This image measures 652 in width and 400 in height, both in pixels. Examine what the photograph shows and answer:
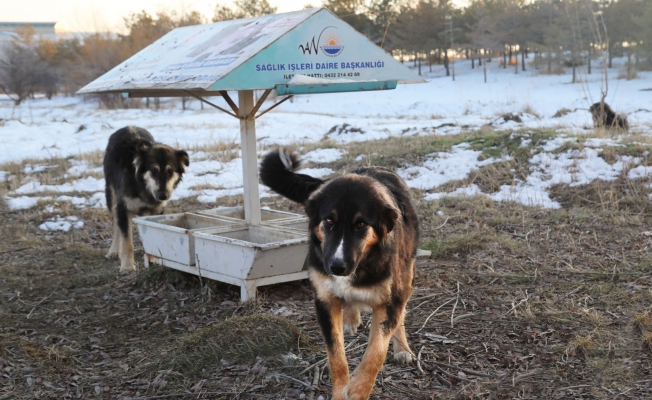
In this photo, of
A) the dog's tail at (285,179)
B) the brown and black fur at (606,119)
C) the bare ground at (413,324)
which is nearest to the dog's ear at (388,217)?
the bare ground at (413,324)

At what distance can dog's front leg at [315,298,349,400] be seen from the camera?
3.91 meters

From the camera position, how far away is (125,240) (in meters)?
7.70

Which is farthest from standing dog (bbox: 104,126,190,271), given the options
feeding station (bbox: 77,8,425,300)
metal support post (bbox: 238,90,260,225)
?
metal support post (bbox: 238,90,260,225)

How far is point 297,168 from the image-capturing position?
579cm

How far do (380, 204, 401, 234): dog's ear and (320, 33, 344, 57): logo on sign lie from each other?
2.64m

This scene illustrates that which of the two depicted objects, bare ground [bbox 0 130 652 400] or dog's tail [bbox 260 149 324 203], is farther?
dog's tail [bbox 260 149 324 203]

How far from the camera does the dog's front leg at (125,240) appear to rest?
7.59 metres

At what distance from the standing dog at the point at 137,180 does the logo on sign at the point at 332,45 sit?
2.79 m

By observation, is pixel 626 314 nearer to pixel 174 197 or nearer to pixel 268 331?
pixel 268 331

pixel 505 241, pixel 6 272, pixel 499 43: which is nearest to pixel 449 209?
pixel 505 241

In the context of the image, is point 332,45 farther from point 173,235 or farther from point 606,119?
point 606,119

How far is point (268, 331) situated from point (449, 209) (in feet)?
17.2

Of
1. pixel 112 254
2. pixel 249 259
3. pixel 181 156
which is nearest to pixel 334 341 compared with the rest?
pixel 249 259

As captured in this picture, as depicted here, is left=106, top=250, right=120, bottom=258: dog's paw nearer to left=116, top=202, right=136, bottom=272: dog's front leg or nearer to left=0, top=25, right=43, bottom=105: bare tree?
left=116, top=202, right=136, bottom=272: dog's front leg
